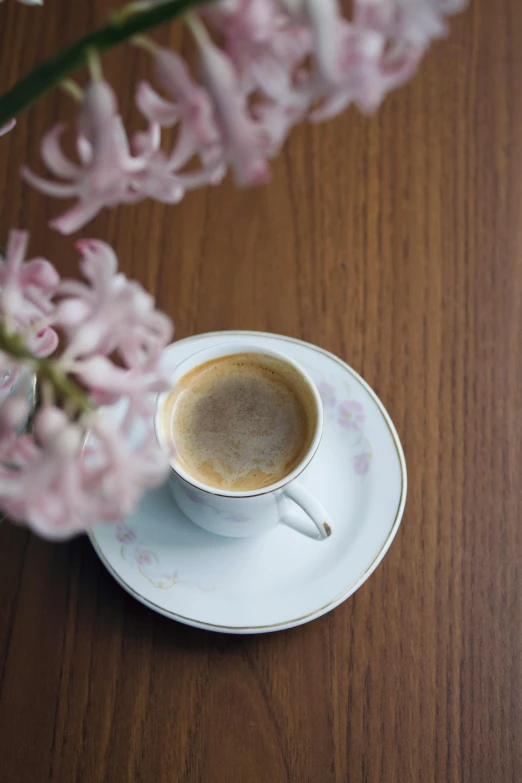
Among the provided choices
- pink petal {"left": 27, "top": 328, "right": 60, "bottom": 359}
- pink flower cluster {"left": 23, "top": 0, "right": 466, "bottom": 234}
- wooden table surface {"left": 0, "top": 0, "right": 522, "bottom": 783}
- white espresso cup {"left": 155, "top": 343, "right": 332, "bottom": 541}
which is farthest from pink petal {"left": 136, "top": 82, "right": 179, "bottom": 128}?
wooden table surface {"left": 0, "top": 0, "right": 522, "bottom": 783}

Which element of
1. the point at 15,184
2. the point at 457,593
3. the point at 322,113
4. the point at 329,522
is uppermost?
the point at 322,113

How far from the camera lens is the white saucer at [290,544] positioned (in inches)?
21.8

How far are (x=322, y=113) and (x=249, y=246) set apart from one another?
0.46 meters

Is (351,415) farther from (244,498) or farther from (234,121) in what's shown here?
(234,121)

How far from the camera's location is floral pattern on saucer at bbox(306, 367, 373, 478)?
0.61 m

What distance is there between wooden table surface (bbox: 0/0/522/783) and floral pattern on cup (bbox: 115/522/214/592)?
0.11 feet

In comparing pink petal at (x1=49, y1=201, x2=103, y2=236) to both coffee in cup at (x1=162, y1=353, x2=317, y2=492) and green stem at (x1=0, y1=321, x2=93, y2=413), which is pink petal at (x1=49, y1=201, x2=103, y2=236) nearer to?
green stem at (x1=0, y1=321, x2=93, y2=413)

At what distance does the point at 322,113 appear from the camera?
0.25 meters

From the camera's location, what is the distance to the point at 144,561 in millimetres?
569

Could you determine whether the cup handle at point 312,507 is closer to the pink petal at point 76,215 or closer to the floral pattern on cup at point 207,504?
the floral pattern on cup at point 207,504

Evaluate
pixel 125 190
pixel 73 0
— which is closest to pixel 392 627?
pixel 125 190

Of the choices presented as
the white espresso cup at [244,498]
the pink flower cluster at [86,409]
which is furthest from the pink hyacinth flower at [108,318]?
the white espresso cup at [244,498]

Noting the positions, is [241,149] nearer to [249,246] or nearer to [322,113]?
[322,113]

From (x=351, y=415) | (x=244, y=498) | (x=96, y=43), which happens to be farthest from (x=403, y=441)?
(x=96, y=43)
